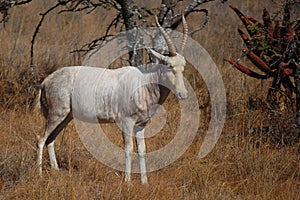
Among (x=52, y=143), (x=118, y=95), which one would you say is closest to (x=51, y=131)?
(x=52, y=143)

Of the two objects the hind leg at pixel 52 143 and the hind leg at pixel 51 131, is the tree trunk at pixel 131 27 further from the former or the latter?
the hind leg at pixel 51 131

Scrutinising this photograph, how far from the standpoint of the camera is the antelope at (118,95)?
5.05 metres

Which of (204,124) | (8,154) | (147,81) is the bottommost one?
(204,124)

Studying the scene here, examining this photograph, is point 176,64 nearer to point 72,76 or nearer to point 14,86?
point 72,76

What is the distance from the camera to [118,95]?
17.3 feet

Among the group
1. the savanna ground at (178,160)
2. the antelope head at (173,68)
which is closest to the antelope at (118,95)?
the antelope head at (173,68)

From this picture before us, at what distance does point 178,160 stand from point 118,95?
100 cm

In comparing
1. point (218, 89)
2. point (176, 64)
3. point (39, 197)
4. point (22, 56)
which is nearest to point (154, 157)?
point (176, 64)

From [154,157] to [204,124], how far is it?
1.29m

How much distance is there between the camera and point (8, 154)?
17.2 feet

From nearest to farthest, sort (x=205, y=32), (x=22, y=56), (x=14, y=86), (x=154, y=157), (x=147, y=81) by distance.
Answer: (x=147, y=81) → (x=154, y=157) → (x=14, y=86) → (x=22, y=56) → (x=205, y=32)

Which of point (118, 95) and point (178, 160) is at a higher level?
point (118, 95)

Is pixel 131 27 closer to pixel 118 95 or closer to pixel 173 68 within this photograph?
pixel 118 95

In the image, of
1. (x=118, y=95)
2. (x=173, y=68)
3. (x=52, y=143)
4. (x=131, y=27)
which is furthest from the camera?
(x=131, y=27)
